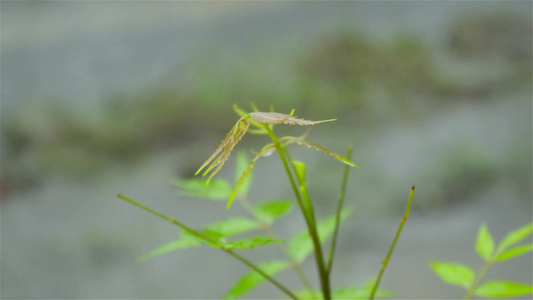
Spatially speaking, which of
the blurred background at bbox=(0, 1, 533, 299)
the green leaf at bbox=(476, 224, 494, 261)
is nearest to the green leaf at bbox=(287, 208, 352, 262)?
the green leaf at bbox=(476, 224, 494, 261)

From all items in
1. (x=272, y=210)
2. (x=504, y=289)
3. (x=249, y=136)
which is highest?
(x=249, y=136)

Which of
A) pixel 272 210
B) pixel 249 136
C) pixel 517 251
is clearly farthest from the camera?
pixel 249 136

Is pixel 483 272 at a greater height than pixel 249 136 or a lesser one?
lesser

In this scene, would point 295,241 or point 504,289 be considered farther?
point 295,241

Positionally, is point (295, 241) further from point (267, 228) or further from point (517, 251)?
point (517, 251)

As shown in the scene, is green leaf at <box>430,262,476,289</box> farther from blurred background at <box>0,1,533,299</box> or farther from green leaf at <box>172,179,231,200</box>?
blurred background at <box>0,1,533,299</box>

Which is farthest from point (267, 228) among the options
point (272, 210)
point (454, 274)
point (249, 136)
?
point (249, 136)

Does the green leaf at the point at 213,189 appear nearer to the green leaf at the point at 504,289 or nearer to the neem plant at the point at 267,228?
the neem plant at the point at 267,228

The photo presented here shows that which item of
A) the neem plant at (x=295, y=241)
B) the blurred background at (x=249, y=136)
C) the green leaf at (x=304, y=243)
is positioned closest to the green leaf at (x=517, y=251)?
the neem plant at (x=295, y=241)
